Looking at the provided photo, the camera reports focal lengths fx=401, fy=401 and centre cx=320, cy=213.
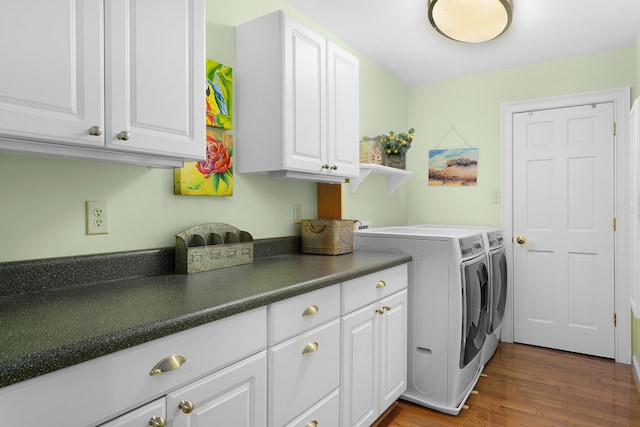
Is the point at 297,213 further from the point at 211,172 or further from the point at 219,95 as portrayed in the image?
the point at 219,95

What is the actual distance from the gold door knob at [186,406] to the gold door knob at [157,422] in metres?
0.05

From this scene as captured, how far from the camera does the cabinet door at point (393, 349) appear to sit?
6.79 feet

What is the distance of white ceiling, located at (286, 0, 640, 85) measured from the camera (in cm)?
239

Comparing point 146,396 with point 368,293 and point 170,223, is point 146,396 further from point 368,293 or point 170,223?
point 368,293

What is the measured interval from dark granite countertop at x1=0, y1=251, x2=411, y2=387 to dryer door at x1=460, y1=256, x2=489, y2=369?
80 centimetres

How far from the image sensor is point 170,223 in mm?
1761

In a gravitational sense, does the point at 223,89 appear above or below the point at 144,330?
above

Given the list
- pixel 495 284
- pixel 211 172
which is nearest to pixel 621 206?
pixel 495 284

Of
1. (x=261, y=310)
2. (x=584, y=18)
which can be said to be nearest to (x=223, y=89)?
(x=261, y=310)

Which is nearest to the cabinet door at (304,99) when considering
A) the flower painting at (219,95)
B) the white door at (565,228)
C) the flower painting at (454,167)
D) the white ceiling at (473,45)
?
the flower painting at (219,95)

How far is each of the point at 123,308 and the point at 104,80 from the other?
2.20 feet

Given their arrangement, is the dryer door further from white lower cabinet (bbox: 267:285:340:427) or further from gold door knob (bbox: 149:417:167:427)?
gold door knob (bbox: 149:417:167:427)

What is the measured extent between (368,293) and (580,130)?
2.40 meters

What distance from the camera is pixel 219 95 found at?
196cm
